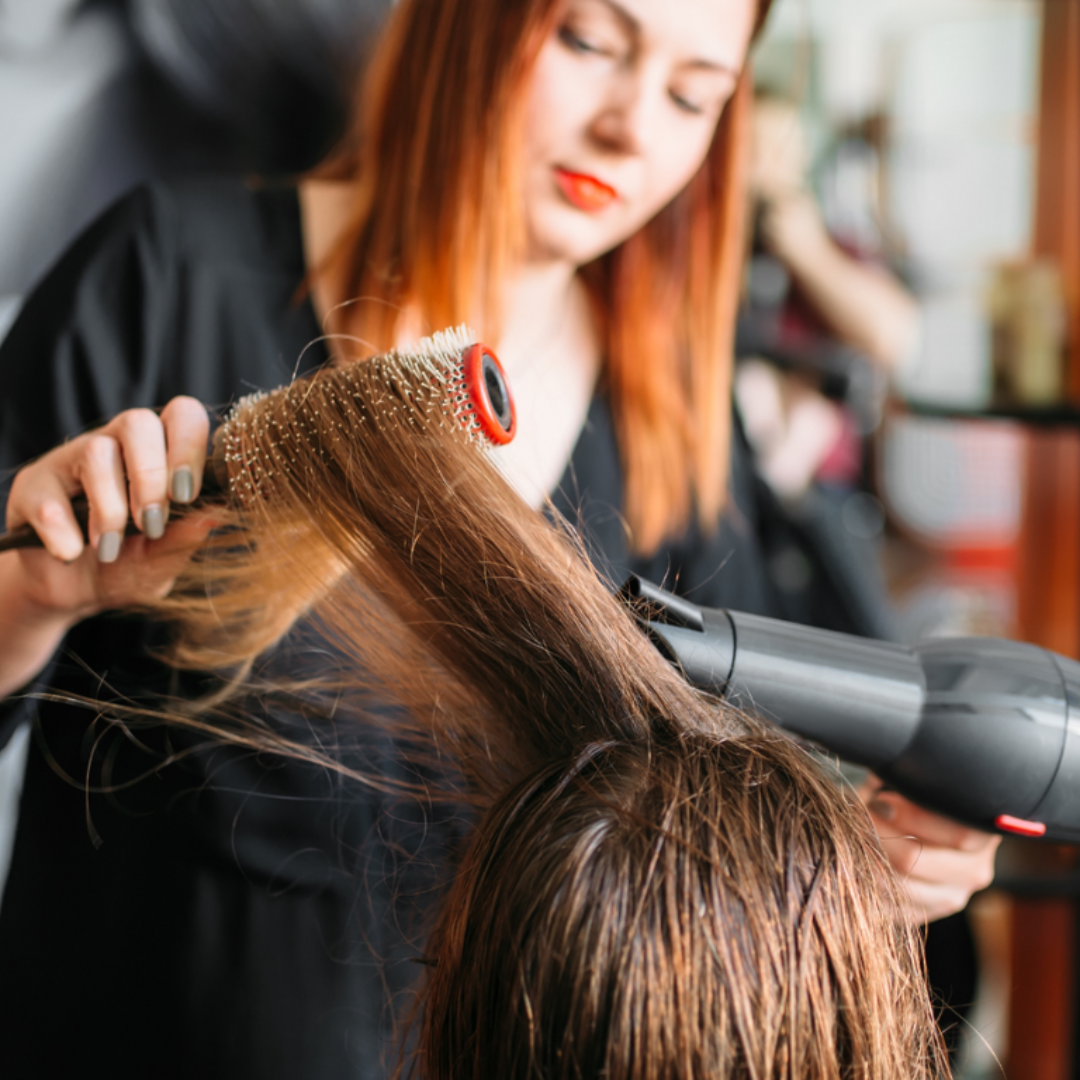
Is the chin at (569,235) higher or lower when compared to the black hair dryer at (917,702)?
higher

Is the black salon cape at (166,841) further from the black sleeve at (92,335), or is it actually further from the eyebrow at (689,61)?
the eyebrow at (689,61)

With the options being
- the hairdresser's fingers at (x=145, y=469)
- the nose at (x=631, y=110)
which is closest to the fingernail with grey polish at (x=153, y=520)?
the hairdresser's fingers at (x=145, y=469)

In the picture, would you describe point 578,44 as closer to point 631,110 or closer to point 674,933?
point 631,110

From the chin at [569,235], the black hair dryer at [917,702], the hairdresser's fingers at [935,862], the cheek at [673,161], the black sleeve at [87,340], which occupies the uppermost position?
the cheek at [673,161]

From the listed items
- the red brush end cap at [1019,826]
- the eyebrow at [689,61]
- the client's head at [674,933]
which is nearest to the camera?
the client's head at [674,933]

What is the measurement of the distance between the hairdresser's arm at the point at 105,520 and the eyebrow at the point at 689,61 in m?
0.35

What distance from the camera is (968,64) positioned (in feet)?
4.34

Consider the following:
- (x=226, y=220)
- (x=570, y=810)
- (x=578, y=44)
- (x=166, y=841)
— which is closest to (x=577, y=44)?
(x=578, y=44)

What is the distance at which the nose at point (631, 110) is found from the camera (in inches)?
23.1

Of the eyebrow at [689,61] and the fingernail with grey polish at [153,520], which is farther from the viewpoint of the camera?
the eyebrow at [689,61]

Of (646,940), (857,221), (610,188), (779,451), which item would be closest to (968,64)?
(857,221)

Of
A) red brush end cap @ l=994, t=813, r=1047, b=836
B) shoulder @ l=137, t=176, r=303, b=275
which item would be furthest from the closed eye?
red brush end cap @ l=994, t=813, r=1047, b=836

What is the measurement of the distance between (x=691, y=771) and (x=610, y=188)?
423 millimetres

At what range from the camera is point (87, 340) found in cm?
60
